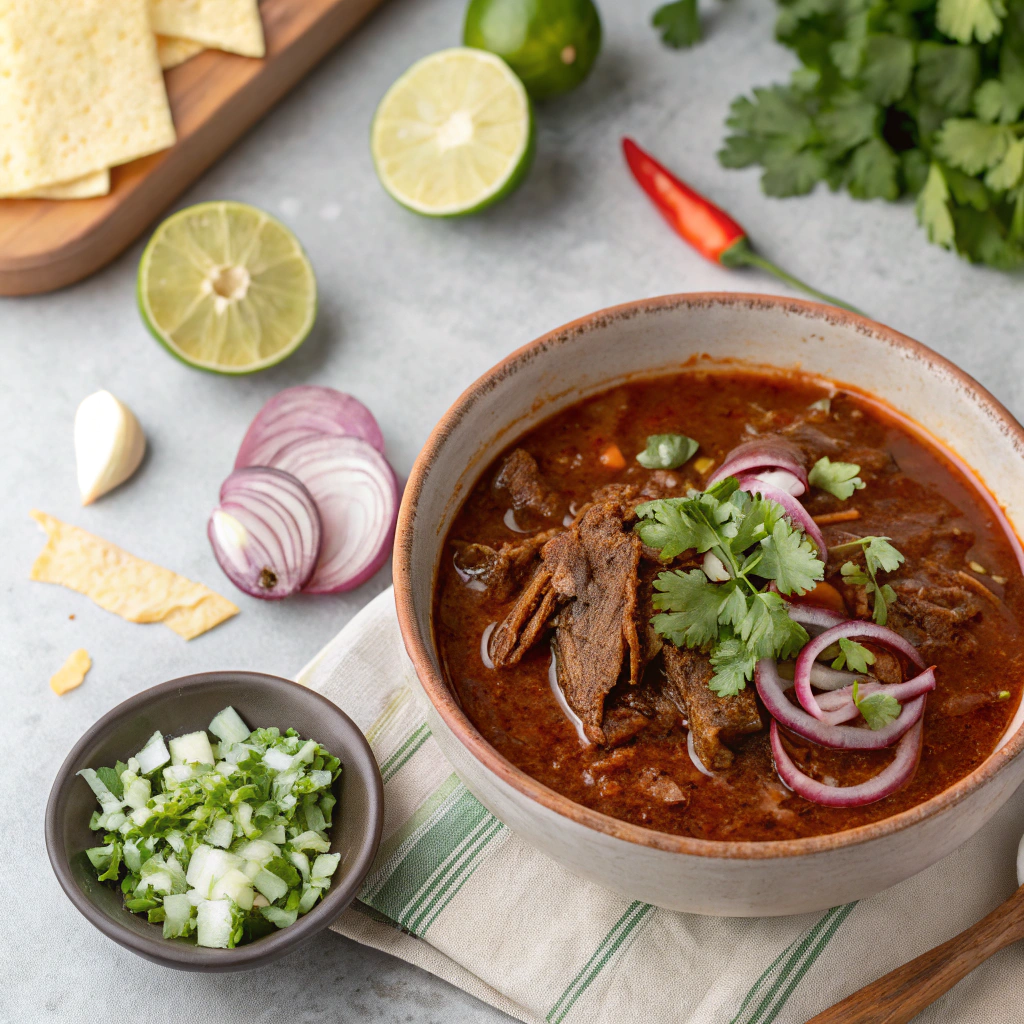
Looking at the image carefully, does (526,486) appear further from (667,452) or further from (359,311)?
(359,311)

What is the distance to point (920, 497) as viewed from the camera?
3.18 metres

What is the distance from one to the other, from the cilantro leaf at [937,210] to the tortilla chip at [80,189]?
298 centimetres

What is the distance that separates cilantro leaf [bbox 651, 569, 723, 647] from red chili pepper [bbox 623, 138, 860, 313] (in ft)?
6.26

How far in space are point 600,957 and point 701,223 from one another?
103 inches

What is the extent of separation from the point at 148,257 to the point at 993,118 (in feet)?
9.83

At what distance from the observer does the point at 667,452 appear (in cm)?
320

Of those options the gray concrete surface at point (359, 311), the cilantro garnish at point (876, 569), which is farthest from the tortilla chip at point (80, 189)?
the cilantro garnish at point (876, 569)

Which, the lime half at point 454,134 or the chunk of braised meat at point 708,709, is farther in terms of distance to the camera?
the lime half at point 454,134

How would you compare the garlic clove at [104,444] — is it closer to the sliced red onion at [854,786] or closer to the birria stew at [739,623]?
the birria stew at [739,623]

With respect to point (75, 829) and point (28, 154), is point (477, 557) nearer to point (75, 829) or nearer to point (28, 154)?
point (75, 829)

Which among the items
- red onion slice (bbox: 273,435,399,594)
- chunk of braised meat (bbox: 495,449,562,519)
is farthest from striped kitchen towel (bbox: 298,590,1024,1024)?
red onion slice (bbox: 273,435,399,594)

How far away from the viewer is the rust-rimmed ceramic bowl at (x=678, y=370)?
2.46 meters

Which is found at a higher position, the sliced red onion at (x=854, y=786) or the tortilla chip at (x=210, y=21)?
the tortilla chip at (x=210, y=21)

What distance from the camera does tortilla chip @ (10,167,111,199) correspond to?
13.6 ft
